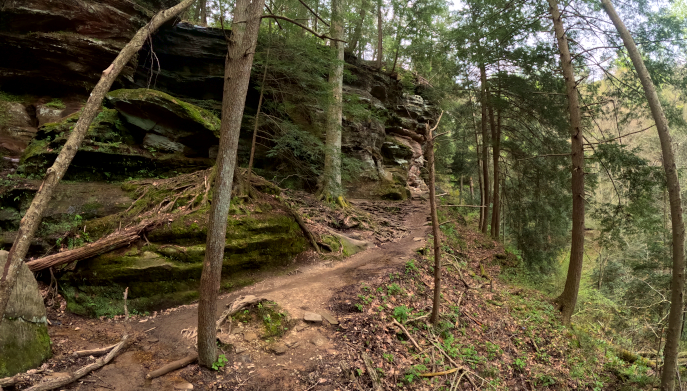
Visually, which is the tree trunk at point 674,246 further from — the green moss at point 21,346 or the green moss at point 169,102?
the green moss at point 169,102

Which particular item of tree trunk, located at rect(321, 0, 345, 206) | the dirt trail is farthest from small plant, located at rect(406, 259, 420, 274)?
tree trunk, located at rect(321, 0, 345, 206)

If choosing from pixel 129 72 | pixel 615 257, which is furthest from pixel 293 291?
pixel 615 257

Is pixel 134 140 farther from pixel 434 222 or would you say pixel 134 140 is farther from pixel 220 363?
pixel 434 222

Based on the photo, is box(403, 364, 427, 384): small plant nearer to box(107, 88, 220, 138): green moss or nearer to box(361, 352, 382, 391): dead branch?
box(361, 352, 382, 391): dead branch

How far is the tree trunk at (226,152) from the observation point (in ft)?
12.5

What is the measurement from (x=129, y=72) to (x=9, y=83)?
3.13 metres

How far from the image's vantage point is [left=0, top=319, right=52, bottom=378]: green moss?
10.8 ft

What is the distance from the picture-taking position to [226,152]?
12.6 feet

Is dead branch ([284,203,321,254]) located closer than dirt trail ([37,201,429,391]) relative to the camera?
No

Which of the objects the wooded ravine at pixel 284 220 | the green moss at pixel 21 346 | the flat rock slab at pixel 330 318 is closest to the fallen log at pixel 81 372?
the wooded ravine at pixel 284 220

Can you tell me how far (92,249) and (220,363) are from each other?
3.39 m

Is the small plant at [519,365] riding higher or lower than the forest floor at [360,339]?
lower

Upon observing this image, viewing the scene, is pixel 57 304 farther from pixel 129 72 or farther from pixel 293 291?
pixel 129 72

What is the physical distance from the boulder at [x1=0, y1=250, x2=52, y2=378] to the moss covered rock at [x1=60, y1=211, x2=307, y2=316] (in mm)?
1349
